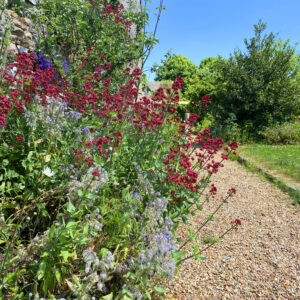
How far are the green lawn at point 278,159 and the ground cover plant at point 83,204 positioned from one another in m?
3.82

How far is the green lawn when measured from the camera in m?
5.63

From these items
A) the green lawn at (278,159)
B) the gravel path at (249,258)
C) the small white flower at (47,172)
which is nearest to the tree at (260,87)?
the green lawn at (278,159)

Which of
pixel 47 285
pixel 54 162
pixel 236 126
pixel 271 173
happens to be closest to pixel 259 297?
pixel 47 285

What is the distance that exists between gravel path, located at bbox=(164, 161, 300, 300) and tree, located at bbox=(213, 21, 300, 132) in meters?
6.82

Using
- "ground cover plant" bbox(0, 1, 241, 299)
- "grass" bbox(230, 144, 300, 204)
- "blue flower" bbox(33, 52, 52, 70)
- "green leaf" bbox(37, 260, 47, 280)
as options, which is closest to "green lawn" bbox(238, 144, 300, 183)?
→ "grass" bbox(230, 144, 300, 204)

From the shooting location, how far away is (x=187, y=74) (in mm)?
45375

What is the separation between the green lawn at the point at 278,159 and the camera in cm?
563

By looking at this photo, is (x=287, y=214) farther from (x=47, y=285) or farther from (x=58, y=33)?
(x=58, y=33)

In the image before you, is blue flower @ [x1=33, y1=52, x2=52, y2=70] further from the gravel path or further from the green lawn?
the green lawn

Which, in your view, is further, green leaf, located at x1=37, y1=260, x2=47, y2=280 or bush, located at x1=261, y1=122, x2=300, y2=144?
bush, located at x1=261, y1=122, x2=300, y2=144

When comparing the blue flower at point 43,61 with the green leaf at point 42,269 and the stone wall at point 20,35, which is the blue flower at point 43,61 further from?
the green leaf at point 42,269

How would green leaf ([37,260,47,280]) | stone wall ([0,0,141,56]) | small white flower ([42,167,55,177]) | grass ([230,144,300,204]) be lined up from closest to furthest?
green leaf ([37,260,47,280])
small white flower ([42,167,55,177])
stone wall ([0,0,141,56])
grass ([230,144,300,204])

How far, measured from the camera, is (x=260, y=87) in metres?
10.3

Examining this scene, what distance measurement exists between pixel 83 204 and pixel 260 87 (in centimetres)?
1045
